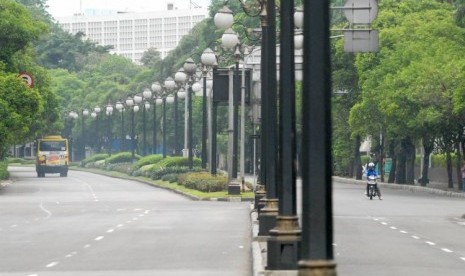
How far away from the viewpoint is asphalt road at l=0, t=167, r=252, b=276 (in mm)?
25531

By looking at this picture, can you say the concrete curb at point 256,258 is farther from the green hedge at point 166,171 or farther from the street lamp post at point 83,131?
the street lamp post at point 83,131

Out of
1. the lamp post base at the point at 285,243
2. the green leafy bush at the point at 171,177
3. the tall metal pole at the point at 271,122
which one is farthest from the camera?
the green leafy bush at the point at 171,177

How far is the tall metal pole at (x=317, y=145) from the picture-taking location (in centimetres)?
1099

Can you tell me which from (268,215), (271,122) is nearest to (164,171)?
(268,215)

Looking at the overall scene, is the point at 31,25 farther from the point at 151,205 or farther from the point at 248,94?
the point at 151,205

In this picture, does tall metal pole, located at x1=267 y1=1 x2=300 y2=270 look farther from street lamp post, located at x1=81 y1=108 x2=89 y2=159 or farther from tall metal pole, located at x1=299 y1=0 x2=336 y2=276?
street lamp post, located at x1=81 y1=108 x2=89 y2=159

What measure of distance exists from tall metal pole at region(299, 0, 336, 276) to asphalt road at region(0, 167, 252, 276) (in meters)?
12.9

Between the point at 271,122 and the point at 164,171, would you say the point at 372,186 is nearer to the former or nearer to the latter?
the point at 164,171

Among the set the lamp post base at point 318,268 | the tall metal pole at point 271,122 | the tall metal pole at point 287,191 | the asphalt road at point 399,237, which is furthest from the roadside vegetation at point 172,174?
the lamp post base at point 318,268

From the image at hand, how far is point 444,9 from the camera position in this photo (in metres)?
89.9

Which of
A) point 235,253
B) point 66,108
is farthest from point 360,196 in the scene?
point 66,108

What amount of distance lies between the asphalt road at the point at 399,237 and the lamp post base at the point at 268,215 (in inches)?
56.4

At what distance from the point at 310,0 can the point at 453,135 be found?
216 ft

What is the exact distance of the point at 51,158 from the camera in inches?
4737
